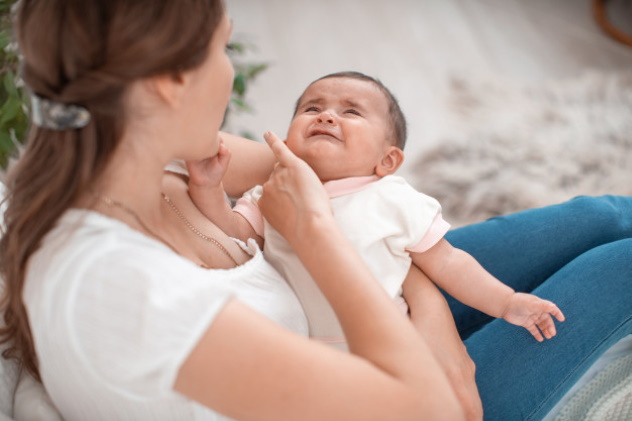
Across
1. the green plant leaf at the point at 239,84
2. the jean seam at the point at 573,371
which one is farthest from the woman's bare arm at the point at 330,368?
the green plant leaf at the point at 239,84

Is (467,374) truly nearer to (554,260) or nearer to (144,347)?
(554,260)

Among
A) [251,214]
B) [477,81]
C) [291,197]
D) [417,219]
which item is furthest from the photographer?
[477,81]

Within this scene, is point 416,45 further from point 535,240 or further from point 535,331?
point 535,331

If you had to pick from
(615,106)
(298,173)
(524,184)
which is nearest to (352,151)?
(298,173)

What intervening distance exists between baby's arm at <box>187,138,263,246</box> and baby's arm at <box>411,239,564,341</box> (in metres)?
0.38

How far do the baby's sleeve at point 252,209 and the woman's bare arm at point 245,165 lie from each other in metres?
0.05

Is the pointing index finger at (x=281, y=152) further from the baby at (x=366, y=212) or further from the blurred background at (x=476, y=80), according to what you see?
the blurred background at (x=476, y=80)

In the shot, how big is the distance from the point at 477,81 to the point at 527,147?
2.14 ft

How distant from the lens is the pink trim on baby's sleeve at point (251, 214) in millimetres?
1229

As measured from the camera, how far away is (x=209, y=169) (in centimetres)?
111

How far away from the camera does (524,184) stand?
2.35 metres

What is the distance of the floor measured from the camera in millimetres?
2939

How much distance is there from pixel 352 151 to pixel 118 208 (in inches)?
20.2

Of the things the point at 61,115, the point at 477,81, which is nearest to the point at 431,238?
the point at 61,115
